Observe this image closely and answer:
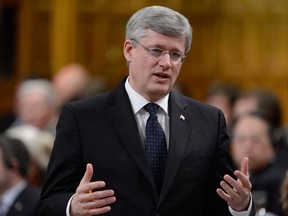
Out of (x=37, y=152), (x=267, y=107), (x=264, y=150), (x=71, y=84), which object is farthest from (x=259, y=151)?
(x=71, y=84)

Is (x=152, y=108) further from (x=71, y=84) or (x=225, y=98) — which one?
(x=71, y=84)

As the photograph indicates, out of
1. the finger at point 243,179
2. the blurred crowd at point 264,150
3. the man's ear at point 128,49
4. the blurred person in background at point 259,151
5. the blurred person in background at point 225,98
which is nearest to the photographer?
the finger at point 243,179

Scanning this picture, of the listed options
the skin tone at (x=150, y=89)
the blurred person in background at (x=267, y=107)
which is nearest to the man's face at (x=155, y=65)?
the skin tone at (x=150, y=89)

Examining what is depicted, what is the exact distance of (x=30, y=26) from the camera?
14469mm

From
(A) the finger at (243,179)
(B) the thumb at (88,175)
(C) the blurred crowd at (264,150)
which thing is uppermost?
(B) the thumb at (88,175)

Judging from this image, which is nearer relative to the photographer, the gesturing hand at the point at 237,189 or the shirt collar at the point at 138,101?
the gesturing hand at the point at 237,189

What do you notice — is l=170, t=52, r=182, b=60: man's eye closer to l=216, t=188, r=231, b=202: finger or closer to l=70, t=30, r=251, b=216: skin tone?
l=70, t=30, r=251, b=216: skin tone

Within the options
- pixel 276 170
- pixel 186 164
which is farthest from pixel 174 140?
pixel 276 170

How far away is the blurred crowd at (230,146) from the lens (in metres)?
7.89

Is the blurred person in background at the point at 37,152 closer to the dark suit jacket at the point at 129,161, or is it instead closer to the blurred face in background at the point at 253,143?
the blurred face in background at the point at 253,143

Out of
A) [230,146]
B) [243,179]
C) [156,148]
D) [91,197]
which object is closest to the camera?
[91,197]

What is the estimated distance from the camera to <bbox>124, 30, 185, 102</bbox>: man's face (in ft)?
17.4

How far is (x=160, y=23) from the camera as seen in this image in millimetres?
5305

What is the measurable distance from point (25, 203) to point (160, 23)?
2.63 m
